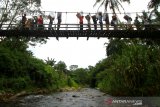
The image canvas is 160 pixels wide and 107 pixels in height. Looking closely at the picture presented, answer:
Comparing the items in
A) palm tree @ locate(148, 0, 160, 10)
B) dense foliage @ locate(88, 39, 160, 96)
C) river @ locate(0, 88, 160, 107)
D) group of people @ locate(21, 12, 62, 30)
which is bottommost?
river @ locate(0, 88, 160, 107)

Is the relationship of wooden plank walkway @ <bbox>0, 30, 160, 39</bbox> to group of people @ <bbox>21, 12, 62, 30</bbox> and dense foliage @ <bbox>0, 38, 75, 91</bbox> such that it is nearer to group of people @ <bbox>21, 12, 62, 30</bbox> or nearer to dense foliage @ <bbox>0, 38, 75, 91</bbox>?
group of people @ <bbox>21, 12, 62, 30</bbox>

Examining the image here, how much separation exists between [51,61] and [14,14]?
101 feet

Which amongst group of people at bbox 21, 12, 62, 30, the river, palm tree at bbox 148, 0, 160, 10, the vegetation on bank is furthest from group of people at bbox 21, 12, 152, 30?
the vegetation on bank

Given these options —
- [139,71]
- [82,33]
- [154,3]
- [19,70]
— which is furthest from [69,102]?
[19,70]

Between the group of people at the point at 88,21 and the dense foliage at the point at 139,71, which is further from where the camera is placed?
the dense foliage at the point at 139,71

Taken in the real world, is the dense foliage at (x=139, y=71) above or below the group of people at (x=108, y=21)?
below

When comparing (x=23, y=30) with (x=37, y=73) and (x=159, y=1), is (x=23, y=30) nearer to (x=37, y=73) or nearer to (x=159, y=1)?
(x=159, y=1)

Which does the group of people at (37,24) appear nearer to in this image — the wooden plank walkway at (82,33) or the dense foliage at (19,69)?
the wooden plank walkway at (82,33)

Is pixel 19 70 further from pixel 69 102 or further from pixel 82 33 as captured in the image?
pixel 82 33

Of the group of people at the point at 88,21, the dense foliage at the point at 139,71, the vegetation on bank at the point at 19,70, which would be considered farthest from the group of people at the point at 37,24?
the vegetation on bank at the point at 19,70

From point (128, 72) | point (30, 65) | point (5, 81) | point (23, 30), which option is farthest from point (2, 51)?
point (128, 72)

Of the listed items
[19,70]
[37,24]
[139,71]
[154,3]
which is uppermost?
[154,3]

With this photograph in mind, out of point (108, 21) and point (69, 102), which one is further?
point (69, 102)

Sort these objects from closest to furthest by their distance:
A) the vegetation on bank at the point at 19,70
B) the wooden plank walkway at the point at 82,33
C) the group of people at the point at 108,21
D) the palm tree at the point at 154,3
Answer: the wooden plank walkway at the point at 82,33, the group of people at the point at 108,21, the palm tree at the point at 154,3, the vegetation on bank at the point at 19,70
